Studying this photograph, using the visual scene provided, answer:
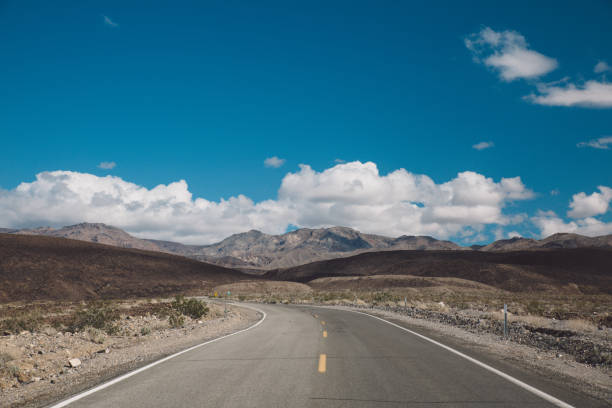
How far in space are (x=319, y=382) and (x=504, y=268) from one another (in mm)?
102756

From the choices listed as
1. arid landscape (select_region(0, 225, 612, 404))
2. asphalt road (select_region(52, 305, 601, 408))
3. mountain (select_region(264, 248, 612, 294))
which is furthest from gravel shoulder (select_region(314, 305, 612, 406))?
mountain (select_region(264, 248, 612, 294))

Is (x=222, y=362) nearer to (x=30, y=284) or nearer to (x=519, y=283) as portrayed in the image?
(x=30, y=284)

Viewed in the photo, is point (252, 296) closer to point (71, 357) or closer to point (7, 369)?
point (71, 357)

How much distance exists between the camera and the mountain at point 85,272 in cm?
6378

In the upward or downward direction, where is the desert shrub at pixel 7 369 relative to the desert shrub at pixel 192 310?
upward

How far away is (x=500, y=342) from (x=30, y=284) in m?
69.1

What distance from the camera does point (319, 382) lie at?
7.40 metres

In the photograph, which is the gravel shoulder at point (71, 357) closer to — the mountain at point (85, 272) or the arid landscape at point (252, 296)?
the arid landscape at point (252, 296)

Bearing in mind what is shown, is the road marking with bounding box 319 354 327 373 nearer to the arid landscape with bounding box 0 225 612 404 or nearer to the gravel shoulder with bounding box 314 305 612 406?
the gravel shoulder with bounding box 314 305 612 406

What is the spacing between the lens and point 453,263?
11169cm

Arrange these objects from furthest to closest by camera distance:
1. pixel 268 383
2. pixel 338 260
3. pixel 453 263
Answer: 1. pixel 338 260
2. pixel 453 263
3. pixel 268 383

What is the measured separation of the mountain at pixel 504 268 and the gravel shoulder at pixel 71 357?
8090cm

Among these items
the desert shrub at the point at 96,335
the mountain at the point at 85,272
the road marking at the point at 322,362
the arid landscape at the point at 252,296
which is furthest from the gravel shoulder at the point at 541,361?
the mountain at the point at 85,272

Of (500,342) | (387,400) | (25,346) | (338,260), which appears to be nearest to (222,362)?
(387,400)
